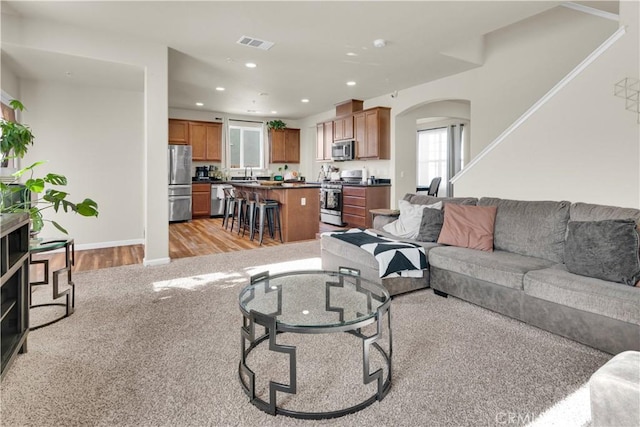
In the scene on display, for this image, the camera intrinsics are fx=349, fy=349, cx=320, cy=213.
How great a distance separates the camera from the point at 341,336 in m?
2.40

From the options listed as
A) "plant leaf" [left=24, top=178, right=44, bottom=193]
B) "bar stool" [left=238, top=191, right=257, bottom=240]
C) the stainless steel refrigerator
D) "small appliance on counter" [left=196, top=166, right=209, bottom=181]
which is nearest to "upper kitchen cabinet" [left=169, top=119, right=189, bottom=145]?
the stainless steel refrigerator

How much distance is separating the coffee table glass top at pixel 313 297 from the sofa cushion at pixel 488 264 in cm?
106

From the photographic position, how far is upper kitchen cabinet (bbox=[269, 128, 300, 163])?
974 cm

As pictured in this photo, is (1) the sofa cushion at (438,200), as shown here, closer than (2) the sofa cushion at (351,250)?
No

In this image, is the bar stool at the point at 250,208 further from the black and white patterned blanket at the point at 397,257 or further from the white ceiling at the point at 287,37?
the black and white patterned blanket at the point at 397,257

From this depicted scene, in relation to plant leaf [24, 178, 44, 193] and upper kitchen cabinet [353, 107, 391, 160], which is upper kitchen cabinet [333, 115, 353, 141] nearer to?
upper kitchen cabinet [353, 107, 391, 160]

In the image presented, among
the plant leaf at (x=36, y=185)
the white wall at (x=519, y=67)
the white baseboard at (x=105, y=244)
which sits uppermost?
the white wall at (x=519, y=67)

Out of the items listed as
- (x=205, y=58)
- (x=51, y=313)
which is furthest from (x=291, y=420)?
(x=205, y=58)

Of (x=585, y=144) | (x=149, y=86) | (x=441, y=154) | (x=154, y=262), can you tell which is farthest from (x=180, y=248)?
(x=441, y=154)

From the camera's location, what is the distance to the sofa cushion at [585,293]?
2.02m

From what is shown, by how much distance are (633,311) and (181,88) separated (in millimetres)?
6924

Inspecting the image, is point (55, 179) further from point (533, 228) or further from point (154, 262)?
point (533, 228)

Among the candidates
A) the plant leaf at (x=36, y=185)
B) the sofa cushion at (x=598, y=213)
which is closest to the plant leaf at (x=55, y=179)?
the plant leaf at (x=36, y=185)

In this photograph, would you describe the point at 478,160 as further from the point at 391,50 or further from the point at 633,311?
the point at 633,311
